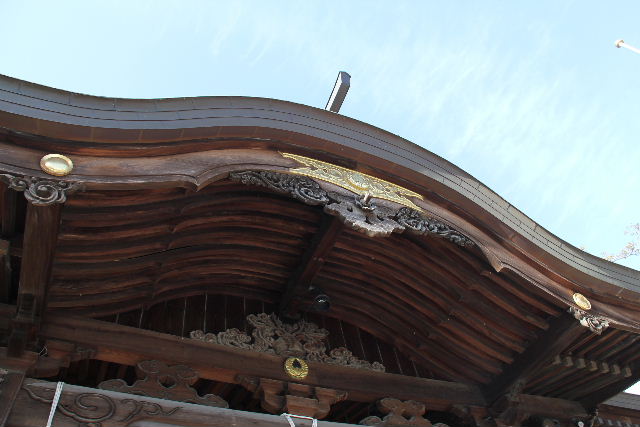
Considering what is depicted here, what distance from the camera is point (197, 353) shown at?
20.9ft

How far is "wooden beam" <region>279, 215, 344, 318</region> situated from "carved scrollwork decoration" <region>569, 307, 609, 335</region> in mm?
2337

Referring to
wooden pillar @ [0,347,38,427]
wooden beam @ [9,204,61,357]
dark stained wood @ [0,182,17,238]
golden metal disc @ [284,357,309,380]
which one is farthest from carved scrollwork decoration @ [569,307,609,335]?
dark stained wood @ [0,182,17,238]

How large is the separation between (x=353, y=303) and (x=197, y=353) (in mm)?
2052

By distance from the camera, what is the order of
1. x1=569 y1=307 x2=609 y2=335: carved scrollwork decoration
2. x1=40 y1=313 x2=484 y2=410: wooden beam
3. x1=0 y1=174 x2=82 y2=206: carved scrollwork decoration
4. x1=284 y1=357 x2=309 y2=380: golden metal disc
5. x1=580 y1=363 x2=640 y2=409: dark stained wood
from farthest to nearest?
x1=580 y1=363 x2=640 y2=409: dark stained wood → x1=284 y1=357 x2=309 y2=380: golden metal disc → x1=569 y1=307 x2=609 y2=335: carved scrollwork decoration → x1=40 y1=313 x2=484 y2=410: wooden beam → x1=0 y1=174 x2=82 y2=206: carved scrollwork decoration

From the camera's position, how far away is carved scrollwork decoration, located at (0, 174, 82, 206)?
471cm

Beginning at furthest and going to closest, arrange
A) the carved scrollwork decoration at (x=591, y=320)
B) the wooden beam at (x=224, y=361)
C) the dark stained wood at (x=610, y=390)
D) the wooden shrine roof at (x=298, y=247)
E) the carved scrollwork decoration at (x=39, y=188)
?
1. the dark stained wood at (x=610, y=390)
2. the carved scrollwork decoration at (x=591, y=320)
3. the wooden beam at (x=224, y=361)
4. the wooden shrine roof at (x=298, y=247)
5. the carved scrollwork decoration at (x=39, y=188)

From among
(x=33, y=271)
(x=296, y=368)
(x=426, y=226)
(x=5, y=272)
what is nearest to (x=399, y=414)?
(x=296, y=368)

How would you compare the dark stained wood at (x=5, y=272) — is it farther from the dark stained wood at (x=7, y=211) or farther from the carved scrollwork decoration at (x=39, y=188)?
the carved scrollwork decoration at (x=39, y=188)

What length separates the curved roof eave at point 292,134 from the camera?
5215mm

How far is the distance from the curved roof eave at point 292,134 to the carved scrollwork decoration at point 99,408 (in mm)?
1835

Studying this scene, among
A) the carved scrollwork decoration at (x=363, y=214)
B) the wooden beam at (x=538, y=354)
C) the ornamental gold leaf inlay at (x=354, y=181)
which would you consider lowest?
the wooden beam at (x=538, y=354)

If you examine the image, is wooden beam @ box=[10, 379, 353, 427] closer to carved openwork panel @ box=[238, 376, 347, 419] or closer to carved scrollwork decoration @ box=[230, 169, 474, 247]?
carved openwork panel @ box=[238, 376, 347, 419]

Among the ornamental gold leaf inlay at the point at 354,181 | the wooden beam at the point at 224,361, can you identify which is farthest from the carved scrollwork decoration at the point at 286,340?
the ornamental gold leaf inlay at the point at 354,181

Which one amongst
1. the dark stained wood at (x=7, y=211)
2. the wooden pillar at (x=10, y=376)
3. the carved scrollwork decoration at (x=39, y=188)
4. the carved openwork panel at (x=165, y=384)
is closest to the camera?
the carved scrollwork decoration at (x=39, y=188)
